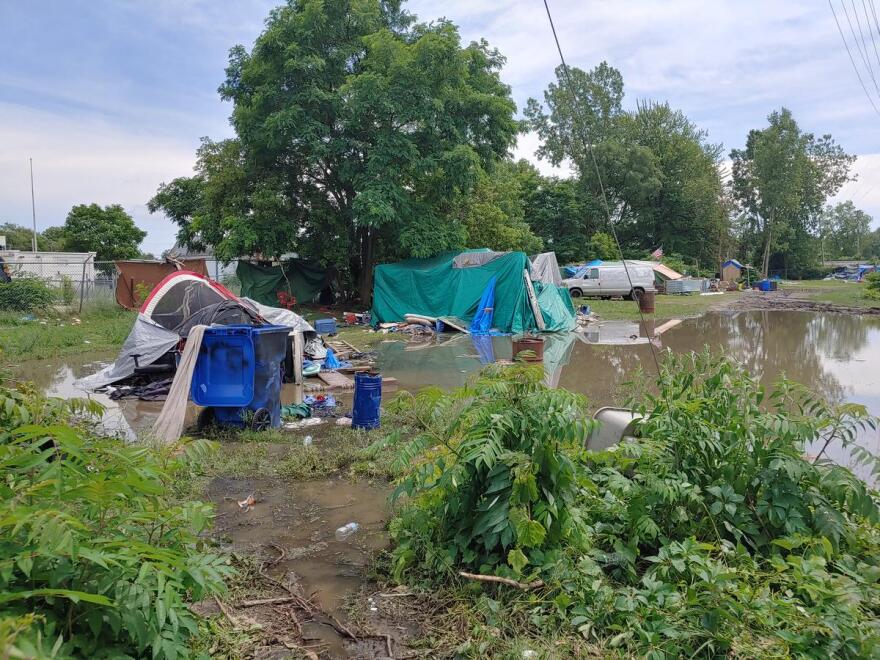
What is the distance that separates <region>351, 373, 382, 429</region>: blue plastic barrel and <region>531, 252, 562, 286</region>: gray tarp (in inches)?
519

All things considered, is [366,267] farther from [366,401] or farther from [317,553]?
[317,553]

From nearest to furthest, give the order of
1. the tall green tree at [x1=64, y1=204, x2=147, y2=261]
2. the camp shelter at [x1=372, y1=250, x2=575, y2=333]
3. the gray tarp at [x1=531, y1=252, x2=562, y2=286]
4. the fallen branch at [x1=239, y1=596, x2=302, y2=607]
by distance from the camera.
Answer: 1. the fallen branch at [x1=239, y1=596, x2=302, y2=607]
2. the camp shelter at [x1=372, y1=250, x2=575, y2=333]
3. the gray tarp at [x1=531, y1=252, x2=562, y2=286]
4. the tall green tree at [x1=64, y1=204, x2=147, y2=261]

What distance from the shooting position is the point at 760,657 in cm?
247

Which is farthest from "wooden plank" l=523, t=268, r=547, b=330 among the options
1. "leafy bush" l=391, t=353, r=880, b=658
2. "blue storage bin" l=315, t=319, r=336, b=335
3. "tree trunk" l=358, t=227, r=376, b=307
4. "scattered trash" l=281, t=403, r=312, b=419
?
"leafy bush" l=391, t=353, r=880, b=658

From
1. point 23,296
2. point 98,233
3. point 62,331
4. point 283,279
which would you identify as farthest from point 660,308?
point 98,233

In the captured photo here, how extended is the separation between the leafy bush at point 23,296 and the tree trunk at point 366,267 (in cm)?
1078

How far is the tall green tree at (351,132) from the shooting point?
18891 millimetres

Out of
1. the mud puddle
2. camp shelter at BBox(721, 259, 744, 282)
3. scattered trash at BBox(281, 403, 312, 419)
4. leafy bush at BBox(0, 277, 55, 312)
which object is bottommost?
the mud puddle

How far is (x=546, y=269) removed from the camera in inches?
794

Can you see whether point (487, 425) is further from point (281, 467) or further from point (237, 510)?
point (281, 467)

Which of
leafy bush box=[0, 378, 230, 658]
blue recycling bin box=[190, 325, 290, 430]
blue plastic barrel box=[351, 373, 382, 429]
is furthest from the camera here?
blue plastic barrel box=[351, 373, 382, 429]

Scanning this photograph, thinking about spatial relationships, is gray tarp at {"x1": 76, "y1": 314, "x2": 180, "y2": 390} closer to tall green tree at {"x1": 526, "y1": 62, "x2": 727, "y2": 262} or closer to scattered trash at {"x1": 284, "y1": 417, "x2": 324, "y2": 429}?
scattered trash at {"x1": 284, "y1": 417, "x2": 324, "y2": 429}

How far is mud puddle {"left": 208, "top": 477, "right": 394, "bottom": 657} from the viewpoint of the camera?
3.36 metres

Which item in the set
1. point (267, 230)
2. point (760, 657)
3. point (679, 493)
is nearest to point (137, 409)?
point (679, 493)
